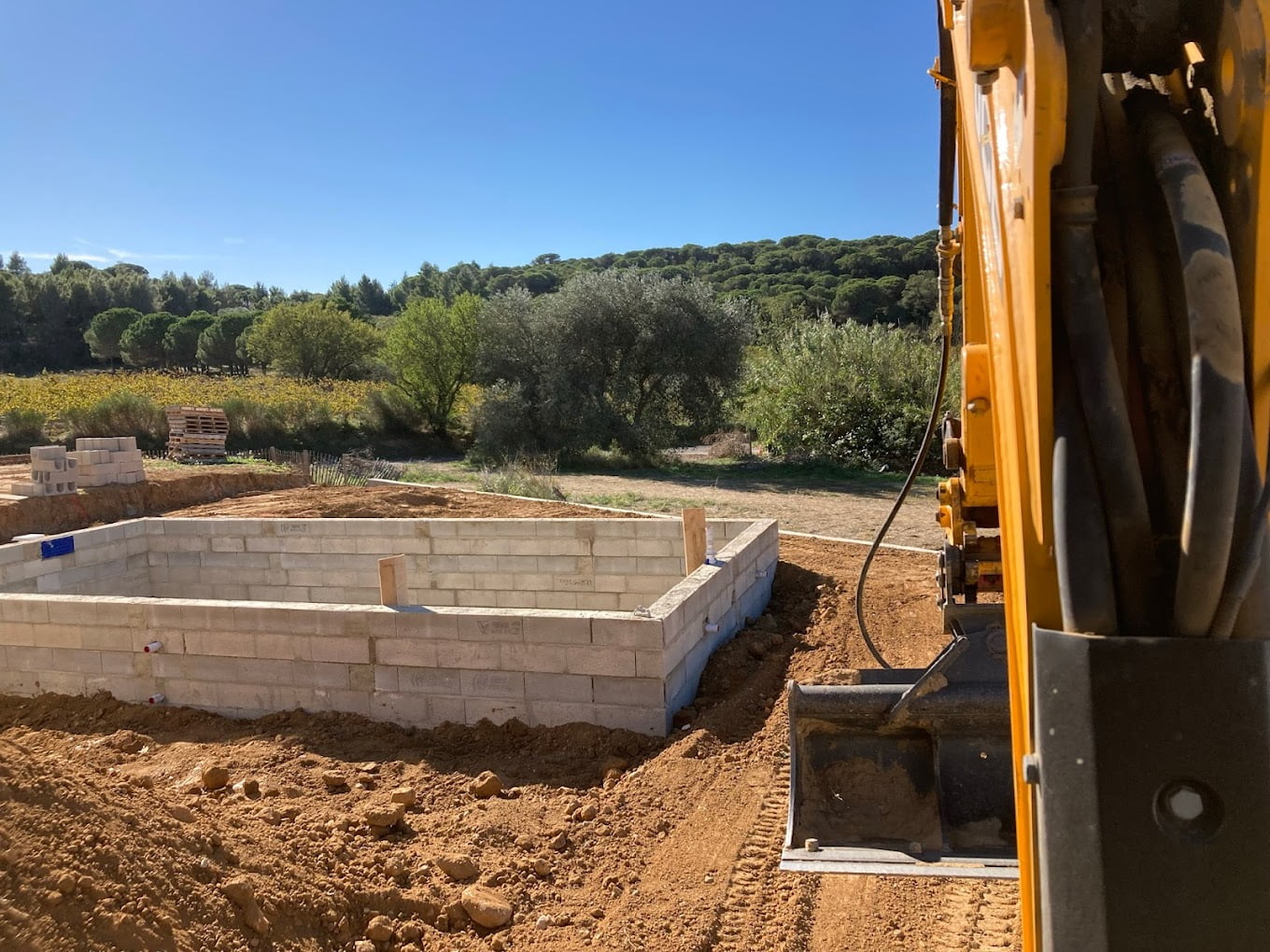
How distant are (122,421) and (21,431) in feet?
7.46

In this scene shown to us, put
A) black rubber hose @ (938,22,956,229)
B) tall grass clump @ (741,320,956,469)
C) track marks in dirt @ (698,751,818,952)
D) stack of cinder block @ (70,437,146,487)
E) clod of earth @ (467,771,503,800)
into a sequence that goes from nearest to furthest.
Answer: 1. black rubber hose @ (938,22,956,229)
2. track marks in dirt @ (698,751,818,952)
3. clod of earth @ (467,771,503,800)
4. stack of cinder block @ (70,437,146,487)
5. tall grass clump @ (741,320,956,469)

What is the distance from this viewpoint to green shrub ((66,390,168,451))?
2258 cm

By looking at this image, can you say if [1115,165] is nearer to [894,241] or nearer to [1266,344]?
[1266,344]

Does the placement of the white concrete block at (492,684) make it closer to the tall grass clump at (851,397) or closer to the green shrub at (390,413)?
the tall grass clump at (851,397)

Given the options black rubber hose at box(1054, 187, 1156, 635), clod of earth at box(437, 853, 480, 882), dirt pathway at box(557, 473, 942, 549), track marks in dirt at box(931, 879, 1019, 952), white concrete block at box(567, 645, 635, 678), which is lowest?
track marks in dirt at box(931, 879, 1019, 952)

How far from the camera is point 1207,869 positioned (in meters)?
1.30

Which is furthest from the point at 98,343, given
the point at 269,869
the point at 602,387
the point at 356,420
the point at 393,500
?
the point at 269,869

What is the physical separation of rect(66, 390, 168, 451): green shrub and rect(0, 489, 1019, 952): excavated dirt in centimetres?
1826

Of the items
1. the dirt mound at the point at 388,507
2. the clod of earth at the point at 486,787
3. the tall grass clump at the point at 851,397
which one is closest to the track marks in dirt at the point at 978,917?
the clod of earth at the point at 486,787

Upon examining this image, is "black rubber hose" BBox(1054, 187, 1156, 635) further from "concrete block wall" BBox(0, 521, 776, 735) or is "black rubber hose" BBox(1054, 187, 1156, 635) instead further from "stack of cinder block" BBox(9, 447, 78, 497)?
"stack of cinder block" BBox(9, 447, 78, 497)

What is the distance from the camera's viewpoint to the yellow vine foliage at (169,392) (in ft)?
77.5

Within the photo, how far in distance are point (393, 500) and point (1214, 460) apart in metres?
14.4

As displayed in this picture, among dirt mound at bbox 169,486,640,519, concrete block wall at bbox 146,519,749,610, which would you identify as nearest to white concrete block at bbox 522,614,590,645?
concrete block wall at bbox 146,519,749,610

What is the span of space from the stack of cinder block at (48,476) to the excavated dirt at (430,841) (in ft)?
29.9
